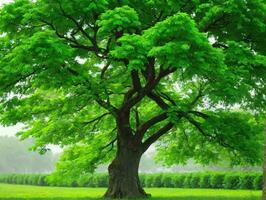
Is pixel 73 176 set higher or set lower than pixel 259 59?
lower

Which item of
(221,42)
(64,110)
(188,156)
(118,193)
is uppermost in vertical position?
(221,42)

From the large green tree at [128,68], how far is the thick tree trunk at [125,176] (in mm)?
53

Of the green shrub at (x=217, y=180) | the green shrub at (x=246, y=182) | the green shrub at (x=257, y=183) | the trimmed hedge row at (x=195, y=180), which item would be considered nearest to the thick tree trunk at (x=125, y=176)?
the trimmed hedge row at (x=195, y=180)

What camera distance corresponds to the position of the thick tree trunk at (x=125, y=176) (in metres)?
24.6

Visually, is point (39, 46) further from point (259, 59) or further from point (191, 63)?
point (259, 59)

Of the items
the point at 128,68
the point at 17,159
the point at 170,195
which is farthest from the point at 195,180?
the point at 17,159

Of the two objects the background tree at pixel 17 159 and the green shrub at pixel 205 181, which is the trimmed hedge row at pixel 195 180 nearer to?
the green shrub at pixel 205 181

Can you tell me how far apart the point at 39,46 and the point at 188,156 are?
46.3ft

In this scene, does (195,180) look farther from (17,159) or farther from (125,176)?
(17,159)

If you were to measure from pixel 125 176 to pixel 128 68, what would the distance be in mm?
8546

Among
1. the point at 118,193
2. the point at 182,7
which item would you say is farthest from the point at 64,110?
the point at 182,7

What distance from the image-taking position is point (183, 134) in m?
29.2

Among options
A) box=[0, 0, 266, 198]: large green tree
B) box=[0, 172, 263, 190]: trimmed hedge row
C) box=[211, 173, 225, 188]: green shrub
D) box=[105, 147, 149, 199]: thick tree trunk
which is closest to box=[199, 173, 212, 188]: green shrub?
box=[0, 172, 263, 190]: trimmed hedge row

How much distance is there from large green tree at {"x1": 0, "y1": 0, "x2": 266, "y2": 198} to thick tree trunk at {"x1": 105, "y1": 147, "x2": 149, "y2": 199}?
5 cm
